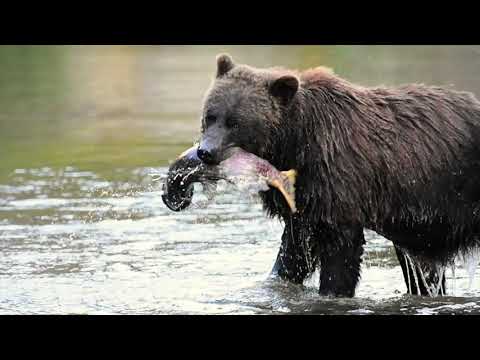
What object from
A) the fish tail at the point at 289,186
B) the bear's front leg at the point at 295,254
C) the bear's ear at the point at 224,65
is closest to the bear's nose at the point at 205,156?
the fish tail at the point at 289,186

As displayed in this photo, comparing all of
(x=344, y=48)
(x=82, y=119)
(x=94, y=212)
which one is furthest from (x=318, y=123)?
(x=344, y=48)

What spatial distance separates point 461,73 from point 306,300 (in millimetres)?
12226

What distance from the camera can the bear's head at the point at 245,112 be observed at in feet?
25.0

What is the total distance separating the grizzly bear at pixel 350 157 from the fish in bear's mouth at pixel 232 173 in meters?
0.07

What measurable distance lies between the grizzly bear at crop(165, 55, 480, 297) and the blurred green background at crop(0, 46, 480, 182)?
5.76 m

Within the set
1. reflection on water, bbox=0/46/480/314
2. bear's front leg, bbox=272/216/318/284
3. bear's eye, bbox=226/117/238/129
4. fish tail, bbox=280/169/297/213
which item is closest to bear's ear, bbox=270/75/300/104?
bear's eye, bbox=226/117/238/129

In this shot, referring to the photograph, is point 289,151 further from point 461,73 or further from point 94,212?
point 461,73

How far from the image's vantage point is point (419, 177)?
812 cm

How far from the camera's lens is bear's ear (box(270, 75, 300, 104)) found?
7711mm

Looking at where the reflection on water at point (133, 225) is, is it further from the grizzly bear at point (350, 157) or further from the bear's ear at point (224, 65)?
the bear's ear at point (224, 65)

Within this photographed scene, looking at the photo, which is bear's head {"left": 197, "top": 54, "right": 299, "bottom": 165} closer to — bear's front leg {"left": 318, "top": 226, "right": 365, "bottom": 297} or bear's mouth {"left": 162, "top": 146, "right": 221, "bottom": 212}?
bear's mouth {"left": 162, "top": 146, "right": 221, "bottom": 212}

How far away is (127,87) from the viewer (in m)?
21.7

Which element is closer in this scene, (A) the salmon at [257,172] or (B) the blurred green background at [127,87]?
(A) the salmon at [257,172]

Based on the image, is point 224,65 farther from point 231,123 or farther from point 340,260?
point 340,260
